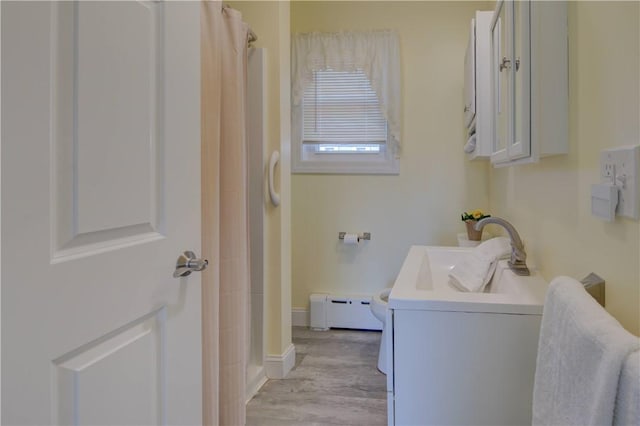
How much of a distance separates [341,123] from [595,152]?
2.39 m

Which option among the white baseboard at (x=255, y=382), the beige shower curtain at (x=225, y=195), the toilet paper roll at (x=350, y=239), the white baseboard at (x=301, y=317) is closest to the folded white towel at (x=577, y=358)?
the beige shower curtain at (x=225, y=195)

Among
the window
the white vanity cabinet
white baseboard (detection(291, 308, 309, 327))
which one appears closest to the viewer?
the white vanity cabinet

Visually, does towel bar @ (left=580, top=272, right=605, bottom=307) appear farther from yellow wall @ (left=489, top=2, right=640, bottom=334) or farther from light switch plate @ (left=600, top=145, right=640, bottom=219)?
light switch plate @ (left=600, top=145, right=640, bottom=219)

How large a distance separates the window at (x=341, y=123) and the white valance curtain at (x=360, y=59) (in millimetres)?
11

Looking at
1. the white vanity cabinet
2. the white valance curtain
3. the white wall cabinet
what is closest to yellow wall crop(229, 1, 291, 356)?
the white valance curtain

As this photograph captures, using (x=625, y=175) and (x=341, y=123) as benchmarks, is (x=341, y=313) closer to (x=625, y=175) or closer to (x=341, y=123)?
(x=341, y=123)

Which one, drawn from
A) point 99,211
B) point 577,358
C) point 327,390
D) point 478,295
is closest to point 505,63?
point 478,295

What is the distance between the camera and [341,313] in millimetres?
3240

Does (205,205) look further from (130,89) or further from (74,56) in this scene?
(74,56)

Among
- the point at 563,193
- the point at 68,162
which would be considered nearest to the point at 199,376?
the point at 68,162

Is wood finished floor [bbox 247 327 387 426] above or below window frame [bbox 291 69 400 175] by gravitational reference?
below

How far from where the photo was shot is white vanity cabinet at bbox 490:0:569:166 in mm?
1099

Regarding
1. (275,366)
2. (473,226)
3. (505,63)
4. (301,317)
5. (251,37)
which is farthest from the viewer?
(301,317)

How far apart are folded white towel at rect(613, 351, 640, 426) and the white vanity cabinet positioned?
684 millimetres
